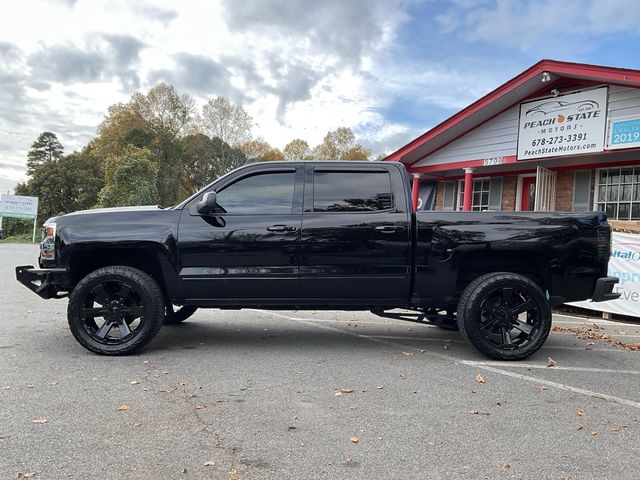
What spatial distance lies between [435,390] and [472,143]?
10168 millimetres

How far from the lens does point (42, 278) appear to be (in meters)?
5.04

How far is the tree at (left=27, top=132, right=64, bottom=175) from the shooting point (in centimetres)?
6329

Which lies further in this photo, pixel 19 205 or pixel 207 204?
pixel 19 205

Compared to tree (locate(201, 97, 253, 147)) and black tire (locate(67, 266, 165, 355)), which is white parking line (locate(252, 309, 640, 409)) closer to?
black tire (locate(67, 266, 165, 355))

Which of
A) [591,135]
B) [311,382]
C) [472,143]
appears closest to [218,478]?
[311,382]

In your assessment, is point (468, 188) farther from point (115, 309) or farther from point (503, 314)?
point (115, 309)

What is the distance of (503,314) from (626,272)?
160 inches

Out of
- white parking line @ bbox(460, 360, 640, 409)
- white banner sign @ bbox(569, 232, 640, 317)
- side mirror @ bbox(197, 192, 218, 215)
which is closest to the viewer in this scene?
white parking line @ bbox(460, 360, 640, 409)

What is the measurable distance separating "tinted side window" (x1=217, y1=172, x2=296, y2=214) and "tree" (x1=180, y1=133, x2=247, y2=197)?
45110 mm

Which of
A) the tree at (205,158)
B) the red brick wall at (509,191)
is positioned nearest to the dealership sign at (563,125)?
the red brick wall at (509,191)

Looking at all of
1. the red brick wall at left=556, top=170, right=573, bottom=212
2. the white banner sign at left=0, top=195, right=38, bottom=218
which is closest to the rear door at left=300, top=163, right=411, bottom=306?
the red brick wall at left=556, top=170, right=573, bottom=212

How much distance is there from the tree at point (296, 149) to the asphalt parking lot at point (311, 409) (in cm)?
4713

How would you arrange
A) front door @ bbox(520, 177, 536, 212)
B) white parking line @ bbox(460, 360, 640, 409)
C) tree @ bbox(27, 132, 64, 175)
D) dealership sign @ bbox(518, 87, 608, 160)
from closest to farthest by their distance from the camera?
white parking line @ bbox(460, 360, 640, 409) → dealership sign @ bbox(518, 87, 608, 160) → front door @ bbox(520, 177, 536, 212) → tree @ bbox(27, 132, 64, 175)

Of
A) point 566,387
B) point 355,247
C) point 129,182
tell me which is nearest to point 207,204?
point 355,247
